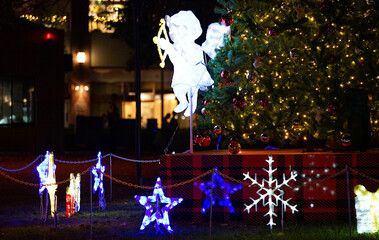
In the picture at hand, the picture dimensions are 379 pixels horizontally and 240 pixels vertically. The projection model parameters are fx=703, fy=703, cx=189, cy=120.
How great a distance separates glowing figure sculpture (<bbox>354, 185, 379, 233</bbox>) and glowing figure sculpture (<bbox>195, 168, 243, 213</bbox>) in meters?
2.42

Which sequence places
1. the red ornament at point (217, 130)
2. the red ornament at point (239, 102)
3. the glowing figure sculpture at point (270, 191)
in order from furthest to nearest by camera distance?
1. the red ornament at point (217, 130)
2. the red ornament at point (239, 102)
3. the glowing figure sculpture at point (270, 191)

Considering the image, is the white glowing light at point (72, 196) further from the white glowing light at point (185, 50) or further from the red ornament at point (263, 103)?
the red ornament at point (263, 103)

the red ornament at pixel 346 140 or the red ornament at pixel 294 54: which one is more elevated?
the red ornament at pixel 294 54

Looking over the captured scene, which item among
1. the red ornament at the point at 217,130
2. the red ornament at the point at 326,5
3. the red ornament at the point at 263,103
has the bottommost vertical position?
the red ornament at the point at 217,130

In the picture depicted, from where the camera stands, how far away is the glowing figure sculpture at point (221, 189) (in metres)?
12.9

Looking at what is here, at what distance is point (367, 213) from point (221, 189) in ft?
9.26

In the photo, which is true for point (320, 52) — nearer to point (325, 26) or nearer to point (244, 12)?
point (325, 26)

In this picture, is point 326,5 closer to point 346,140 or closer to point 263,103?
point 263,103

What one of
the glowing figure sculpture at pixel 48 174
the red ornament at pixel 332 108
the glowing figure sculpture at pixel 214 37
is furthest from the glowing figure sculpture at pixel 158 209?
the glowing figure sculpture at pixel 214 37

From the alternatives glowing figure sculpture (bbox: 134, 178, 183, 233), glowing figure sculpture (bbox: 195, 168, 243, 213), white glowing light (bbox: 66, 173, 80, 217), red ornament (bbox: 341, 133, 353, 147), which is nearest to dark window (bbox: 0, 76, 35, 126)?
white glowing light (bbox: 66, 173, 80, 217)

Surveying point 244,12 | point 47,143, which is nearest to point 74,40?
point 47,143

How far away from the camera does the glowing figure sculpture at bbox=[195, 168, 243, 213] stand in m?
12.9

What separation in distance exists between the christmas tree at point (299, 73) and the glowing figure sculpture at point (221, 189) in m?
1.93

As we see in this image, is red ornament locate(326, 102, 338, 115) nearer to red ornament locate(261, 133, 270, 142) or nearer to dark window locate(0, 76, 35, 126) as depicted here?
red ornament locate(261, 133, 270, 142)
